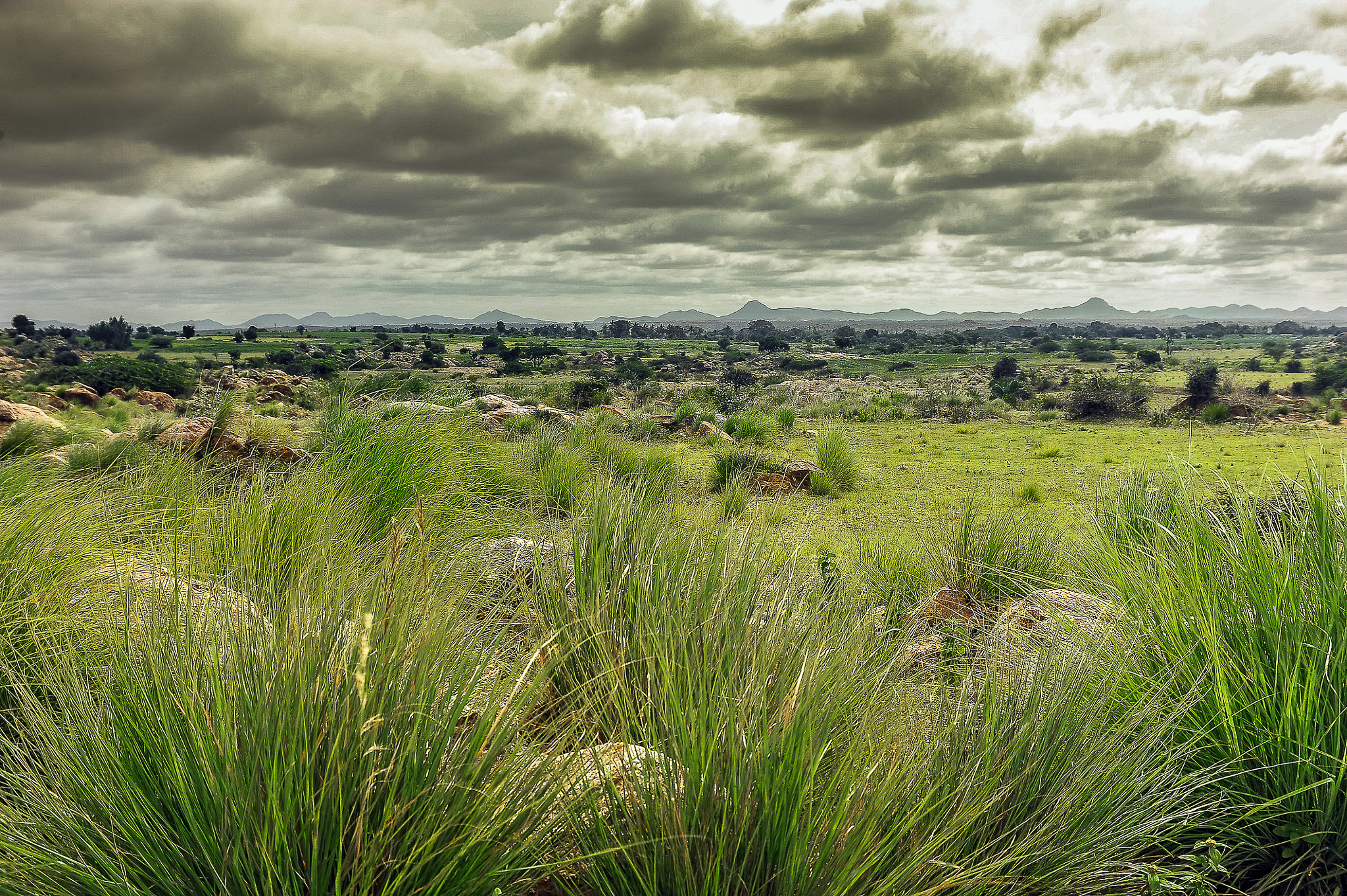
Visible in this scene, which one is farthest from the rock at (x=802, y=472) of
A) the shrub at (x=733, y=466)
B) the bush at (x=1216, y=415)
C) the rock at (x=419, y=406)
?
Result: the bush at (x=1216, y=415)

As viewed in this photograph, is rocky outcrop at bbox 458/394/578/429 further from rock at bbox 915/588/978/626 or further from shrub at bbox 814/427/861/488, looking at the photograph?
rock at bbox 915/588/978/626

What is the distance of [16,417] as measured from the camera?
13.1 meters

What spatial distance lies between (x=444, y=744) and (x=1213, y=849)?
2.38 m

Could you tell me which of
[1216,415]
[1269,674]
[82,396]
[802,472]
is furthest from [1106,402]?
[82,396]

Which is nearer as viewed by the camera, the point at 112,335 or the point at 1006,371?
the point at 1006,371

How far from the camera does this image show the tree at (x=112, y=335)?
8112 cm

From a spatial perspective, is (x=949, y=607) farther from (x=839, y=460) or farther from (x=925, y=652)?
(x=839, y=460)

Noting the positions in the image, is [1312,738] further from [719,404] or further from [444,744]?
[719,404]

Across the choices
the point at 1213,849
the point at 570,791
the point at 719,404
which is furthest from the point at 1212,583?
the point at 719,404

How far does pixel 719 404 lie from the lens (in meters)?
34.5

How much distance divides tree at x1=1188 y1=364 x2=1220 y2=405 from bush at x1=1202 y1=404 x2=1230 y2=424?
5.14m

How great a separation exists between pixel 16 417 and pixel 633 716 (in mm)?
15982

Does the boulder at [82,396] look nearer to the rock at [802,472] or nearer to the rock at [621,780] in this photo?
the rock at [802,472]

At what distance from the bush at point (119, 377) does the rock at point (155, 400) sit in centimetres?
378
